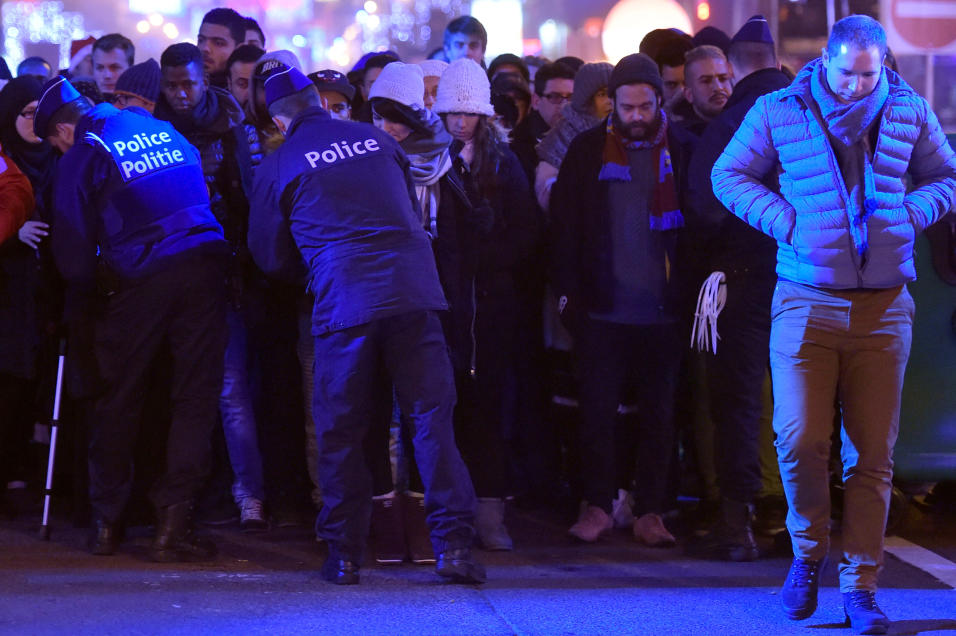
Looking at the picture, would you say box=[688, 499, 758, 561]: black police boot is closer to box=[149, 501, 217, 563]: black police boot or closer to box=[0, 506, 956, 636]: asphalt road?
box=[0, 506, 956, 636]: asphalt road

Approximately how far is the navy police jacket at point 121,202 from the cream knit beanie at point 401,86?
102 cm

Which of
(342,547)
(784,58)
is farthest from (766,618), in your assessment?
(784,58)

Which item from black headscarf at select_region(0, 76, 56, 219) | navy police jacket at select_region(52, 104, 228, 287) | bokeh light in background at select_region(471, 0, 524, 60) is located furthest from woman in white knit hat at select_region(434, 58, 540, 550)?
bokeh light in background at select_region(471, 0, 524, 60)

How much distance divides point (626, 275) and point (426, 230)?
3.52ft

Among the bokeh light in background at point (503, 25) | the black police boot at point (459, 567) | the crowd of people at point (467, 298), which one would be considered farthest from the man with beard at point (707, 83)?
the bokeh light in background at point (503, 25)

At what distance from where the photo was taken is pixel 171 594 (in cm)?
579

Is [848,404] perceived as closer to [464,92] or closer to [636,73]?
[636,73]

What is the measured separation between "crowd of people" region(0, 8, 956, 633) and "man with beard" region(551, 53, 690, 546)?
16 mm

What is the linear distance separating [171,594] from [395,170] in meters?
2.04

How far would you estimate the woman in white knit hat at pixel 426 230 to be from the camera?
6535mm

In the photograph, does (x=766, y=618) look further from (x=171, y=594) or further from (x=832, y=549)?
(x=171, y=594)

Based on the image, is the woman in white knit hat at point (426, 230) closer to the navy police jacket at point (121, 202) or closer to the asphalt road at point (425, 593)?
the asphalt road at point (425, 593)

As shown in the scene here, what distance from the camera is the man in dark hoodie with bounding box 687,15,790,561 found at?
6656 mm

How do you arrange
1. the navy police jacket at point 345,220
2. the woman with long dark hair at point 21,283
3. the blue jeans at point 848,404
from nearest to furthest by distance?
the blue jeans at point 848,404, the navy police jacket at point 345,220, the woman with long dark hair at point 21,283
